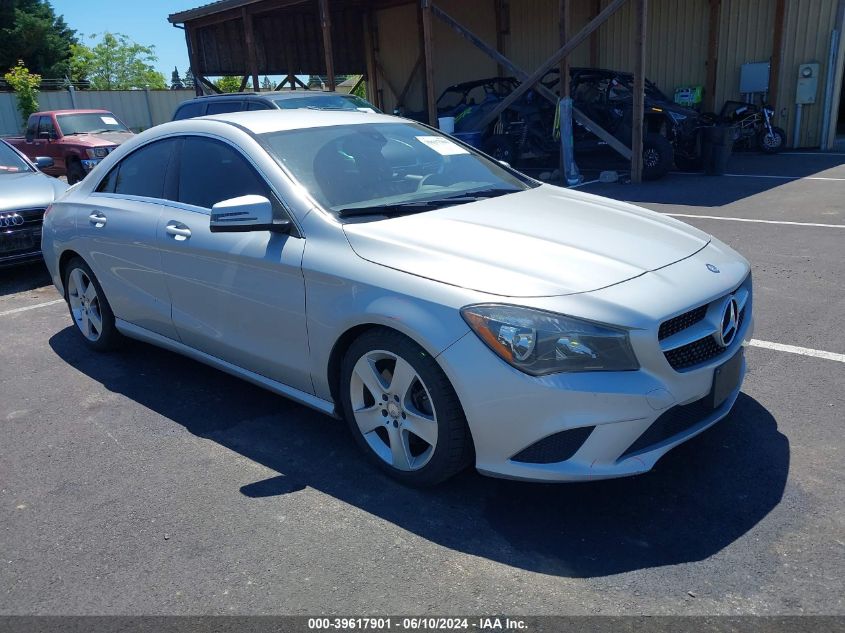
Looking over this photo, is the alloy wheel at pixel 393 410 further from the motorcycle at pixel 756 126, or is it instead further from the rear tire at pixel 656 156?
the motorcycle at pixel 756 126

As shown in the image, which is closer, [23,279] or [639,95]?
[23,279]

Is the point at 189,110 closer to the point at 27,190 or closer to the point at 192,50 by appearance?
the point at 27,190

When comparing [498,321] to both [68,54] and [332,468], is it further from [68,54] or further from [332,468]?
[68,54]

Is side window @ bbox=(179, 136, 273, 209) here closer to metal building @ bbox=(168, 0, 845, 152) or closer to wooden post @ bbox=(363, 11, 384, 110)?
metal building @ bbox=(168, 0, 845, 152)

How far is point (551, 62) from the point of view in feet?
40.7

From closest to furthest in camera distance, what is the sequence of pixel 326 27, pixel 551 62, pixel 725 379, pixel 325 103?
pixel 725 379 < pixel 325 103 < pixel 551 62 < pixel 326 27

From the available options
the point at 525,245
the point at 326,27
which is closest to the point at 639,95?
the point at 326,27

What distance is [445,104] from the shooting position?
18922 millimetres

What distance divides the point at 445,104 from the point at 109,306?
49.5ft

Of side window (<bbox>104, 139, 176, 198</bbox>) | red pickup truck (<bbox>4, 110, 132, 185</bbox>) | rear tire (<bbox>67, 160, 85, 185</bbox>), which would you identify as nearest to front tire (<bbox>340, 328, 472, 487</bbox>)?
side window (<bbox>104, 139, 176, 198</bbox>)

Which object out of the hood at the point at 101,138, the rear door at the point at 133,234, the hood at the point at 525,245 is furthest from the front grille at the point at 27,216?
the hood at the point at 101,138

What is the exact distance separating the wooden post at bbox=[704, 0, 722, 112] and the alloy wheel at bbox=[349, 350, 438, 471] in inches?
603

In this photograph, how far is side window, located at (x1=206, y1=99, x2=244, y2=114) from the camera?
1090 centimetres

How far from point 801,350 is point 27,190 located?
7.44 meters
